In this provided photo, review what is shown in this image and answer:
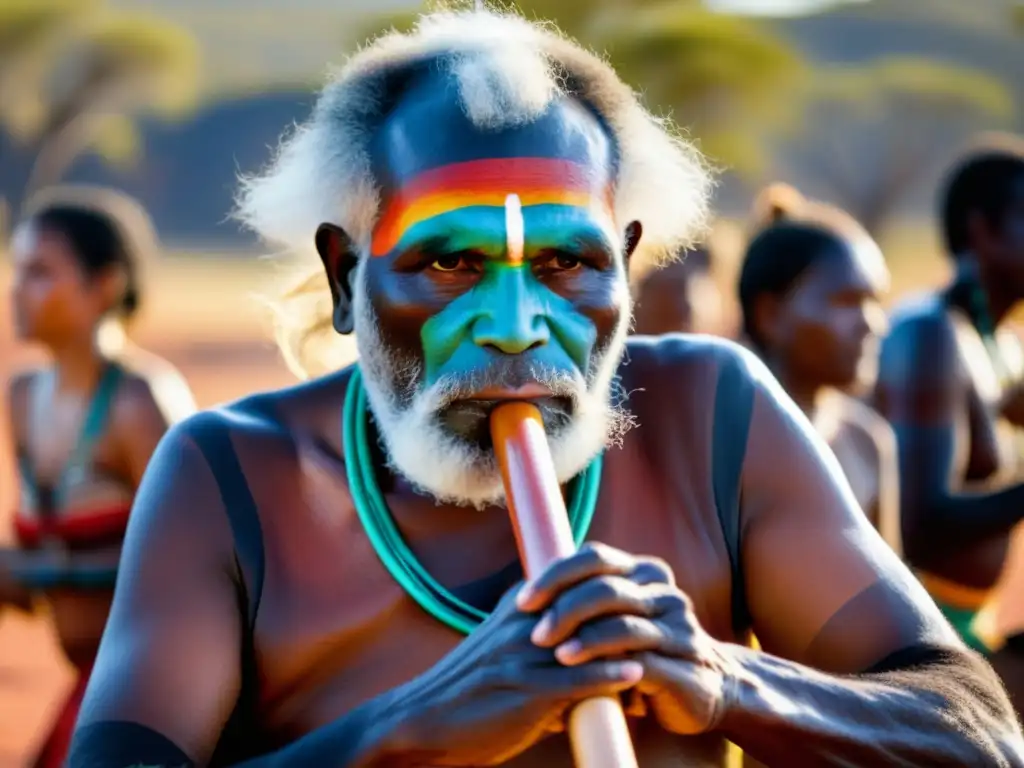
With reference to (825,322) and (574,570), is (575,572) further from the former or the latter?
(825,322)

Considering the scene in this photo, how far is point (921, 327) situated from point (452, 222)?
12.1 feet

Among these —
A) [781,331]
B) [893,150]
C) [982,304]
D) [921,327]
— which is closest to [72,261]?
[781,331]

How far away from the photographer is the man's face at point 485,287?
236cm

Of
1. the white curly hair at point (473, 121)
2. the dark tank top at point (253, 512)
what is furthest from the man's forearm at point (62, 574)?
the dark tank top at point (253, 512)

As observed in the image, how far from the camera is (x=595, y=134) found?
2.56m

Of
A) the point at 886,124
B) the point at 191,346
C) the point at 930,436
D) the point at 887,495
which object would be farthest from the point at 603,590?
the point at 886,124

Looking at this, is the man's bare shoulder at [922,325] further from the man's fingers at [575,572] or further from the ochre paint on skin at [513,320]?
the man's fingers at [575,572]

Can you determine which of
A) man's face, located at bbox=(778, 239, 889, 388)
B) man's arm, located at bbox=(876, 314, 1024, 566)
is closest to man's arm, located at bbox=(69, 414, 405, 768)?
man's face, located at bbox=(778, 239, 889, 388)

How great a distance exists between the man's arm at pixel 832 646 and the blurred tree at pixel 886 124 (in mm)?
42676

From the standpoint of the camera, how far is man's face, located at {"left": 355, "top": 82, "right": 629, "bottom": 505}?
2.36 metres

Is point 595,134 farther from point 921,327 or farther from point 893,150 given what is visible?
point 893,150

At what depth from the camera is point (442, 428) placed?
7.93 feet

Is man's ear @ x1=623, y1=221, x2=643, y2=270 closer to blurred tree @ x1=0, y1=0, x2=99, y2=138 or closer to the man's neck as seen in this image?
the man's neck

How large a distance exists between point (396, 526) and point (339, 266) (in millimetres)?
441
